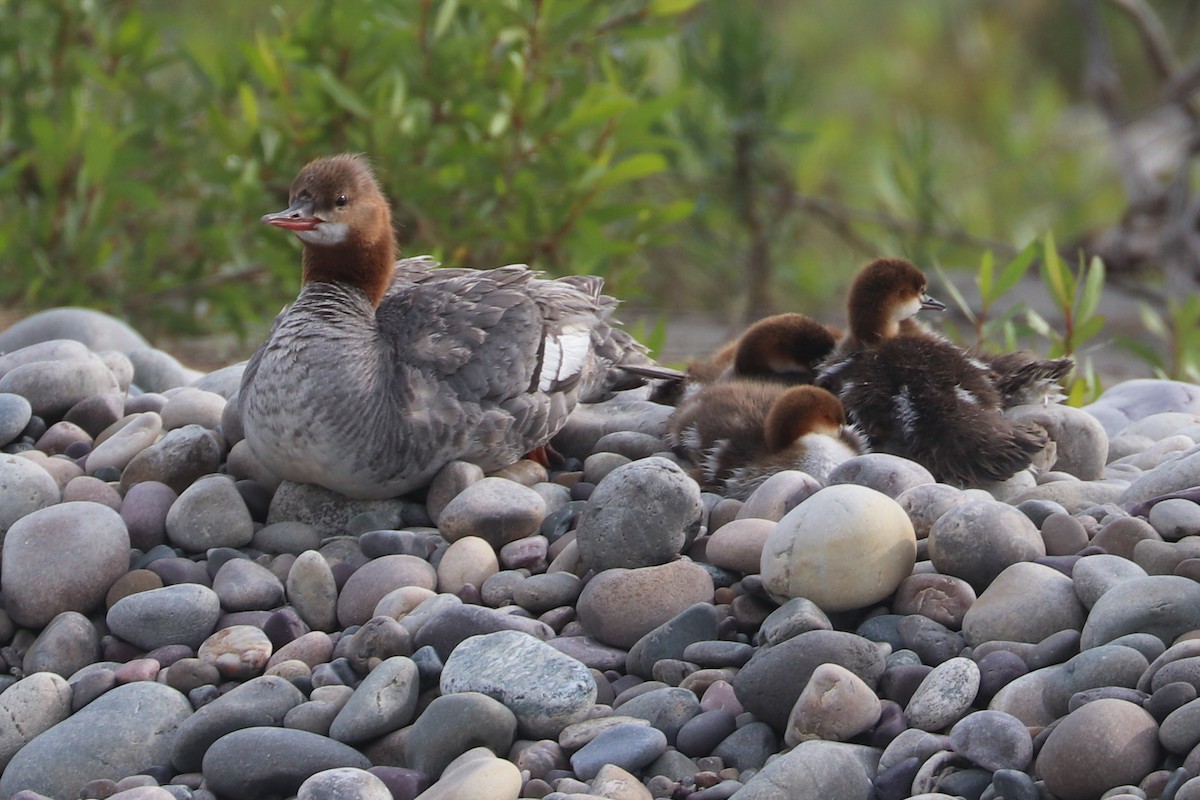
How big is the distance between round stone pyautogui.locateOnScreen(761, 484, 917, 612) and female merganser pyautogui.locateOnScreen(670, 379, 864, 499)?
649 millimetres

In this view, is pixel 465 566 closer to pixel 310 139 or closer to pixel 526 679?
pixel 526 679

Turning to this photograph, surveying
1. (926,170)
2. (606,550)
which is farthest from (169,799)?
(926,170)

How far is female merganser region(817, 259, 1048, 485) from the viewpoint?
3809 millimetres

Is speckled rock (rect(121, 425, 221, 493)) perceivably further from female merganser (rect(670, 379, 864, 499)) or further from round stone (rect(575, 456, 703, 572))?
female merganser (rect(670, 379, 864, 499))

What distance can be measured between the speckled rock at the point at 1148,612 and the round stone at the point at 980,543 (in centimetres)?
28

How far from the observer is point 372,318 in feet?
13.3

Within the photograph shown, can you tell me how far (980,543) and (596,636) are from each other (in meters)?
0.87

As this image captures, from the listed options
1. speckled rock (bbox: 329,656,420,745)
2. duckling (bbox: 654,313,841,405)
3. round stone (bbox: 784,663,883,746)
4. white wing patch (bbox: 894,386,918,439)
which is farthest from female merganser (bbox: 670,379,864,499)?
speckled rock (bbox: 329,656,420,745)

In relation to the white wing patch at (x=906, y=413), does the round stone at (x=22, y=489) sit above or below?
below

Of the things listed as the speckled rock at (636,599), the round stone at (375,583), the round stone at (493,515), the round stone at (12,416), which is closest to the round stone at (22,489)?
the round stone at (12,416)

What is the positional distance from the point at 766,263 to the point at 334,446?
4920 millimetres

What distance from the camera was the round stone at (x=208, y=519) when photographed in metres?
3.64

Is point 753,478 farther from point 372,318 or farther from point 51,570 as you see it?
point 51,570

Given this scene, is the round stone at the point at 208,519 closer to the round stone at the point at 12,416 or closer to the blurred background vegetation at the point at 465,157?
the round stone at the point at 12,416
